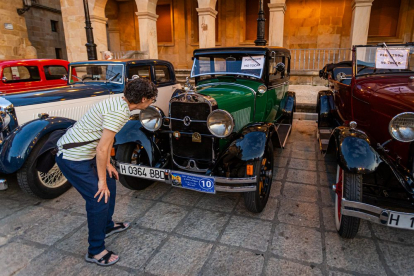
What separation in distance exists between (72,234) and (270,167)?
92.6 inches

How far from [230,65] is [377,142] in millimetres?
2254

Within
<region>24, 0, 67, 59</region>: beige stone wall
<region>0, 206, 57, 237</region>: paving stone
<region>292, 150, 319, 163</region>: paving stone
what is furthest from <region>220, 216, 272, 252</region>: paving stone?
<region>24, 0, 67, 59</region>: beige stone wall

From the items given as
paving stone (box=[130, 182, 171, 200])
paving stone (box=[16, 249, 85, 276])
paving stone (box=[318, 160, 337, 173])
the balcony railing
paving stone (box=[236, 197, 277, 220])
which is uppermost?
the balcony railing

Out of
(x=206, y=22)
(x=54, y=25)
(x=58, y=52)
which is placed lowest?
(x=58, y=52)

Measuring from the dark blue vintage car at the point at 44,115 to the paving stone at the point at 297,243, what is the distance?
9.48 ft

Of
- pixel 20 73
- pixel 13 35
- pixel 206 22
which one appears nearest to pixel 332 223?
pixel 20 73

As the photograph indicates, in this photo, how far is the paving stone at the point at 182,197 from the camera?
11.1 feet

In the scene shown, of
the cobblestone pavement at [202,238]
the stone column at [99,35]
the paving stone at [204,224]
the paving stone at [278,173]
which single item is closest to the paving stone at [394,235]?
the cobblestone pavement at [202,238]

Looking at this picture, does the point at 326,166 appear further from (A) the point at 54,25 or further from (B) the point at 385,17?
(A) the point at 54,25

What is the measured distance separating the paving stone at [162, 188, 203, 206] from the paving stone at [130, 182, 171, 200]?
0.34 ft

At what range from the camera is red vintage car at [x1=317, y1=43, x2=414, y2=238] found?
238cm

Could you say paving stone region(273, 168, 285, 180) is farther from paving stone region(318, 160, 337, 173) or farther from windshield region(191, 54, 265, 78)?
windshield region(191, 54, 265, 78)

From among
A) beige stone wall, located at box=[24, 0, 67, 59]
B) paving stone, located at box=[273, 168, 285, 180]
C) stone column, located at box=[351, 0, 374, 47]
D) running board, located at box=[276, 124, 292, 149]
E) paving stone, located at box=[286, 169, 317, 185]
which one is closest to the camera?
paving stone, located at box=[286, 169, 317, 185]

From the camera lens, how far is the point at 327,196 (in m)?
3.45
